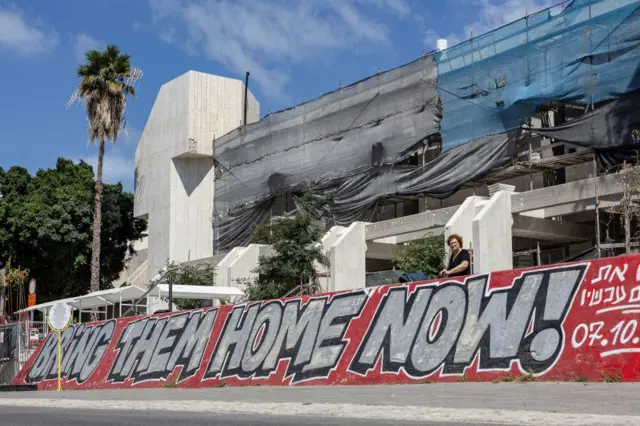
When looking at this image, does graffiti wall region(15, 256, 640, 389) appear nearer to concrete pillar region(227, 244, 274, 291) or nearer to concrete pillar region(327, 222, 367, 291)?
concrete pillar region(327, 222, 367, 291)

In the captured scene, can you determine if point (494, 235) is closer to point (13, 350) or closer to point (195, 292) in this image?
point (195, 292)

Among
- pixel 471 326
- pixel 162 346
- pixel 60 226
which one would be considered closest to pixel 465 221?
pixel 162 346

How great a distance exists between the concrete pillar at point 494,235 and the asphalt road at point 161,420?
665 inches

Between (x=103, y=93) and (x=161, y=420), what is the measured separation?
33.0 metres

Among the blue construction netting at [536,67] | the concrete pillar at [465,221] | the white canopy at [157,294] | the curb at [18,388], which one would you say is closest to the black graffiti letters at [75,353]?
the curb at [18,388]

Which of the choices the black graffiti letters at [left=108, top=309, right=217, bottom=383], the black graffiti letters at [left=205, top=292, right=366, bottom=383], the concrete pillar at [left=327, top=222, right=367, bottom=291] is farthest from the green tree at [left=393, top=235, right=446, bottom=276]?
the black graffiti letters at [left=205, top=292, right=366, bottom=383]

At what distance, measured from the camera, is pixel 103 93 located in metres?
40.6

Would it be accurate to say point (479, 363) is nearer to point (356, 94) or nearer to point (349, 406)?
point (349, 406)

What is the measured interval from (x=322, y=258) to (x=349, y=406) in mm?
22455

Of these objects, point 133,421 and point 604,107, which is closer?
point 133,421

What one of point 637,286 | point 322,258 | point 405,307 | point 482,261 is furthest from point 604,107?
point 637,286

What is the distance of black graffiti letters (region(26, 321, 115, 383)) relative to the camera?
22.9 metres

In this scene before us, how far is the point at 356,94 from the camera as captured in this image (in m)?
35.9

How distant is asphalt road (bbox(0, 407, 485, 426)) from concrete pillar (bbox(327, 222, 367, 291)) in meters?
20.4
